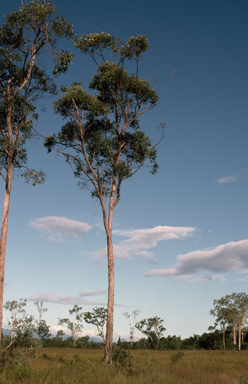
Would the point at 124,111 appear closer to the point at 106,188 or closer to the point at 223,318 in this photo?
the point at 106,188

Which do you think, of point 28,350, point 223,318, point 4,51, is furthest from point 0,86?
point 223,318

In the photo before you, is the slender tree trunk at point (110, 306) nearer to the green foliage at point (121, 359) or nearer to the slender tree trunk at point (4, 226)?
the green foliage at point (121, 359)

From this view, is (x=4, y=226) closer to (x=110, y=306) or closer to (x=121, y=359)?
(x=110, y=306)

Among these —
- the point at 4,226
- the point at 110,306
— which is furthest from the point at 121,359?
the point at 4,226

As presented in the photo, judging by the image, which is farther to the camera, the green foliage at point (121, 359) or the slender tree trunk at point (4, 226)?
the green foliage at point (121, 359)

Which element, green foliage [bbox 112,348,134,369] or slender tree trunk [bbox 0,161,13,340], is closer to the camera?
slender tree trunk [bbox 0,161,13,340]

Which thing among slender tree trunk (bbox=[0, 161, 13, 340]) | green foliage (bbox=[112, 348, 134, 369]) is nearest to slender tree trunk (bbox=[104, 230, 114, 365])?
green foliage (bbox=[112, 348, 134, 369])

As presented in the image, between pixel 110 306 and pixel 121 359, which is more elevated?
pixel 110 306

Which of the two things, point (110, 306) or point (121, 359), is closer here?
point (121, 359)

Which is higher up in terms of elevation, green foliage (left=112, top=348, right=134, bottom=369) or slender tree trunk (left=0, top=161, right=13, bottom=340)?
slender tree trunk (left=0, top=161, right=13, bottom=340)

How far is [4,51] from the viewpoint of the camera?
18688 millimetres

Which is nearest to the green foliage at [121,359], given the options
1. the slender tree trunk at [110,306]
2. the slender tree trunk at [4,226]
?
the slender tree trunk at [110,306]

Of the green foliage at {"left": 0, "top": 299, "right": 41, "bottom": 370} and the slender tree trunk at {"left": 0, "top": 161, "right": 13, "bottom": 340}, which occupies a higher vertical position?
the slender tree trunk at {"left": 0, "top": 161, "right": 13, "bottom": 340}

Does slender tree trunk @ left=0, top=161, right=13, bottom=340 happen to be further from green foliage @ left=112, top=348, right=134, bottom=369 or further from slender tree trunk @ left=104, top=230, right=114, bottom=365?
green foliage @ left=112, top=348, right=134, bottom=369
